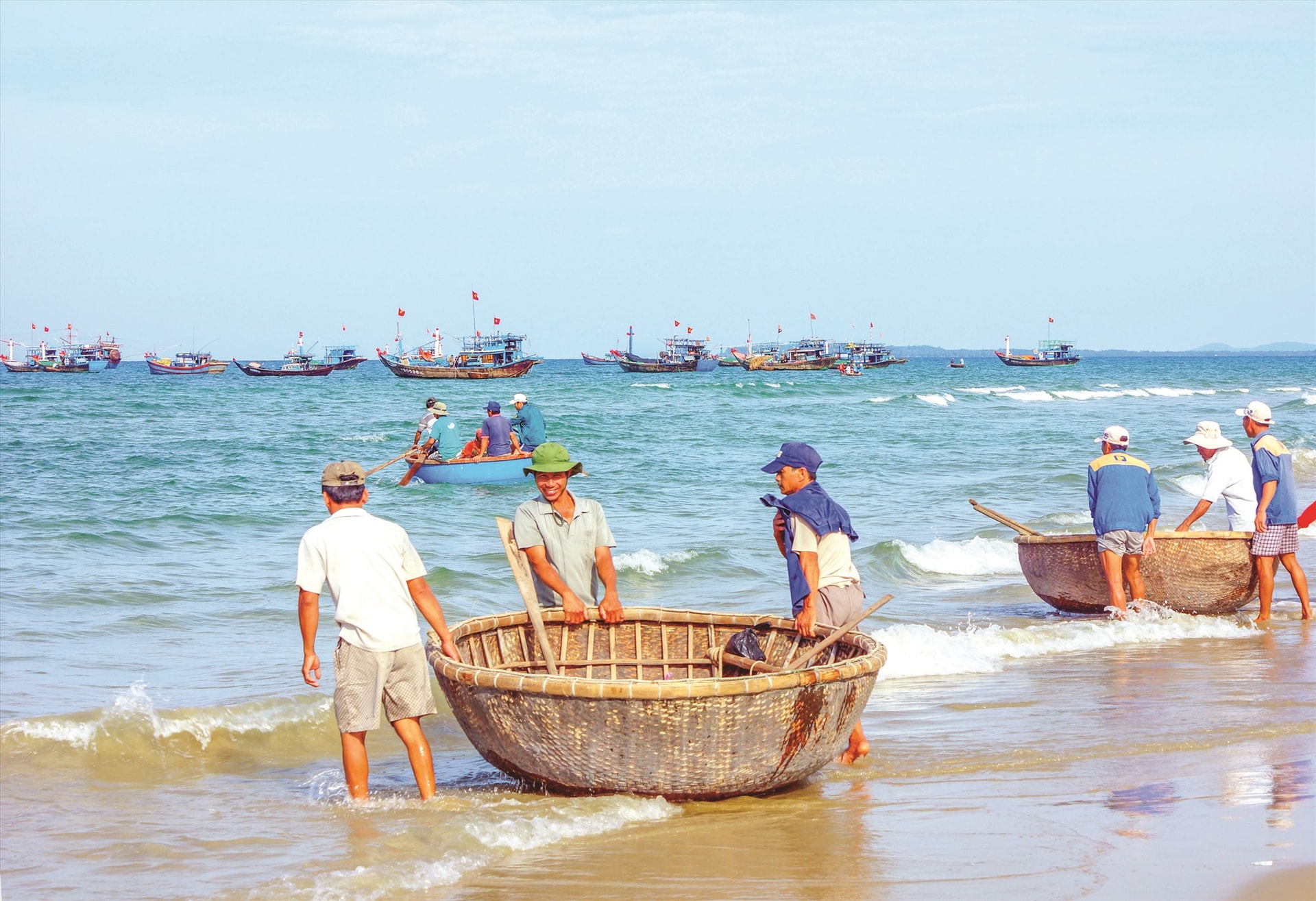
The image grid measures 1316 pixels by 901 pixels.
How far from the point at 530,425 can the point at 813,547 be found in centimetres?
1141

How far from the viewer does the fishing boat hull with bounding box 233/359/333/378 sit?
3088 inches

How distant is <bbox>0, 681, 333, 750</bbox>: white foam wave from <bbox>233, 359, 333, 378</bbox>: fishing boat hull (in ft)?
247

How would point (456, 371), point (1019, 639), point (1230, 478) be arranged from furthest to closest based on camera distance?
point (456, 371) → point (1230, 478) → point (1019, 639)

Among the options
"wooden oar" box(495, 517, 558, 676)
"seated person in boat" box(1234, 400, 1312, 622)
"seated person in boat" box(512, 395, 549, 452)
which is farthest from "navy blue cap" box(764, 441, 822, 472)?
"seated person in boat" box(512, 395, 549, 452)

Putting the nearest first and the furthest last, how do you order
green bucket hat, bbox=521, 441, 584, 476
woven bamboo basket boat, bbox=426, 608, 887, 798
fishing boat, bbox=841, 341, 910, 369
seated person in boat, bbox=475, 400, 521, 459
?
woven bamboo basket boat, bbox=426, 608, 887, 798 < green bucket hat, bbox=521, 441, 584, 476 < seated person in boat, bbox=475, 400, 521, 459 < fishing boat, bbox=841, 341, 910, 369

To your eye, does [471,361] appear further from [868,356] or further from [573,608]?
[573,608]

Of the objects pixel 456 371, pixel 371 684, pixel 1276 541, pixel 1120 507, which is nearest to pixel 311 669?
pixel 371 684

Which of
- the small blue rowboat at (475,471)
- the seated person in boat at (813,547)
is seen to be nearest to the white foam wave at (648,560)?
the small blue rowboat at (475,471)

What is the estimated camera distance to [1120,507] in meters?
8.03

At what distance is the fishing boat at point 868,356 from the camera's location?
98500mm

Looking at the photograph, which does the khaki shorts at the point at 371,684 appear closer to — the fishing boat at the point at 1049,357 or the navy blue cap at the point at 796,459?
the navy blue cap at the point at 796,459

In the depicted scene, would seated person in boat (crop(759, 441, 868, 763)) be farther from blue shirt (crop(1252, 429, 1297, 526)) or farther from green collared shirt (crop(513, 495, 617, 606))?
blue shirt (crop(1252, 429, 1297, 526))

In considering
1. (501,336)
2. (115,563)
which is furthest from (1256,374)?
(115,563)

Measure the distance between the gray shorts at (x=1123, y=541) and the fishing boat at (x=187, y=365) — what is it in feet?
272
